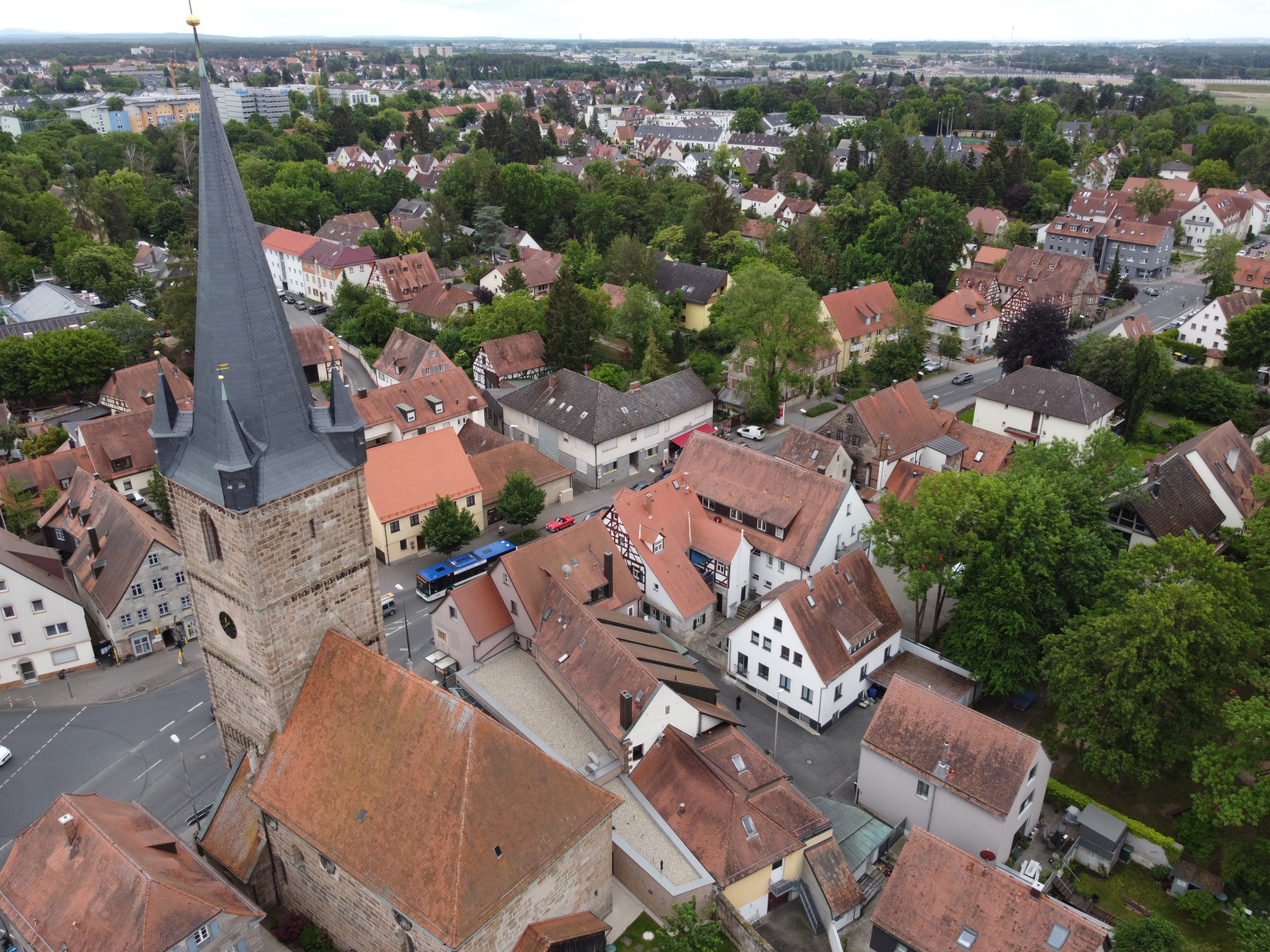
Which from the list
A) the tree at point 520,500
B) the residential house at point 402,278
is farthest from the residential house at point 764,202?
the tree at point 520,500

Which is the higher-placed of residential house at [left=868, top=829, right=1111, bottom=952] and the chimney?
the chimney

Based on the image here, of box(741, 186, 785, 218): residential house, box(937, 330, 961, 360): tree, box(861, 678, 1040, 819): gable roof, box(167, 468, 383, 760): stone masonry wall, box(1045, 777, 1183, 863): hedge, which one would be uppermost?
box(167, 468, 383, 760): stone masonry wall

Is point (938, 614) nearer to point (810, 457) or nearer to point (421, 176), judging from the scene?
point (810, 457)

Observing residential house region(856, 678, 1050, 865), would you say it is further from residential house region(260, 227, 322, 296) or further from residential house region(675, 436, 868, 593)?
residential house region(260, 227, 322, 296)

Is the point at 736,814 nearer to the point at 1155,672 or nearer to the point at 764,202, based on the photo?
the point at 1155,672

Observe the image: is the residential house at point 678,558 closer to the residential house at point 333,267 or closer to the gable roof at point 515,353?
the gable roof at point 515,353

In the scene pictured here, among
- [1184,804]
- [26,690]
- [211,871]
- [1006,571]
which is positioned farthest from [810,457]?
[26,690]

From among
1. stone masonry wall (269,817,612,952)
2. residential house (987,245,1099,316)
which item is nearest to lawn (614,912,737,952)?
stone masonry wall (269,817,612,952)
